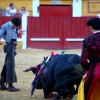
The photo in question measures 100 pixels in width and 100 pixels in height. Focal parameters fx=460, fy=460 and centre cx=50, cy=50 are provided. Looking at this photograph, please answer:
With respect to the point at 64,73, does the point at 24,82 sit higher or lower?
lower

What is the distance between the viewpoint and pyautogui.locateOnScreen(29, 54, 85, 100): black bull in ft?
19.0

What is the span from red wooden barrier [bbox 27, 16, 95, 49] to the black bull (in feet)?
28.8

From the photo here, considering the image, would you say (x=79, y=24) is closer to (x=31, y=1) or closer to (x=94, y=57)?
(x=31, y=1)

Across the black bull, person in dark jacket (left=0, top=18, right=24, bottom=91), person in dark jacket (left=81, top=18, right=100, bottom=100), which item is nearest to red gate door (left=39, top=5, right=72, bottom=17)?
person in dark jacket (left=0, top=18, right=24, bottom=91)

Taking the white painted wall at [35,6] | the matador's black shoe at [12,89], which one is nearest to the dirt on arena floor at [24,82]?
the matador's black shoe at [12,89]

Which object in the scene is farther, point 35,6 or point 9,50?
point 35,6

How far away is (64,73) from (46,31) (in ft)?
30.6

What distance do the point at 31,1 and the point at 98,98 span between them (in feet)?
46.6

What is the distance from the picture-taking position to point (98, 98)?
16.0 ft

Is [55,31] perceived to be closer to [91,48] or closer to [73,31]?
[73,31]

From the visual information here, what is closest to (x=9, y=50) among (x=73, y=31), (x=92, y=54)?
(x=92, y=54)

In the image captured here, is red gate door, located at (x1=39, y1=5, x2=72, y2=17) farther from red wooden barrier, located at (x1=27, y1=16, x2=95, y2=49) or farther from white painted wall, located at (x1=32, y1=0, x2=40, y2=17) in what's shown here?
red wooden barrier, located at (x1=27, y1=16, x2=95, y2=49)

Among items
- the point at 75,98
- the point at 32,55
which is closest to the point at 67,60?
the point at 75,98

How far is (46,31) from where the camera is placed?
15.1 m
